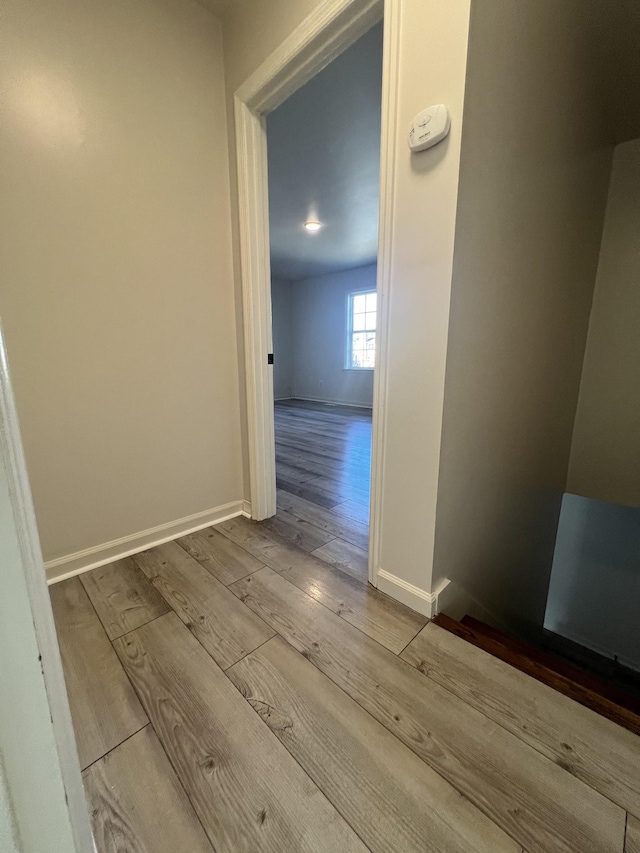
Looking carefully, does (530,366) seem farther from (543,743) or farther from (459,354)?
(543,743)

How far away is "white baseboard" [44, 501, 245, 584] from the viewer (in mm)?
1471

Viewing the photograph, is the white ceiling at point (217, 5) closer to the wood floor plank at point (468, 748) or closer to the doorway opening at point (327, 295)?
the doorway opening at point (327, 295)

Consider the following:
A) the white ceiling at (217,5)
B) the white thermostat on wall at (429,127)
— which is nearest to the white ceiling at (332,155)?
the white ceiling at (217,5)

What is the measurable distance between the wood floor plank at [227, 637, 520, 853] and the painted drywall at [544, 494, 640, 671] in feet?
8.51

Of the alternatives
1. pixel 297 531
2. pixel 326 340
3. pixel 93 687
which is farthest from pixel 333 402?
pixel 93 687

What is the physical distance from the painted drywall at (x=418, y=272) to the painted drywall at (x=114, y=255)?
577 millimetres

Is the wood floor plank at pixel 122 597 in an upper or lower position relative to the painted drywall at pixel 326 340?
lower

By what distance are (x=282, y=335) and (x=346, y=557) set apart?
693 centimetres

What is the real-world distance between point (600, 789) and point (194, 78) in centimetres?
291

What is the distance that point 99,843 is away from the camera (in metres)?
0.65

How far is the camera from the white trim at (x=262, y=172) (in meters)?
1.21

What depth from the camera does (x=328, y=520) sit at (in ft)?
6.52

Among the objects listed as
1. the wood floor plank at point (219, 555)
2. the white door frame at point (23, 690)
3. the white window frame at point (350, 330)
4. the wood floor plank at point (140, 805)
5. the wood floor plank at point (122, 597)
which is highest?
the white window frame at point (350, 330)

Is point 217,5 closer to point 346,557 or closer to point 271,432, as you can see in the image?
point 271,432
